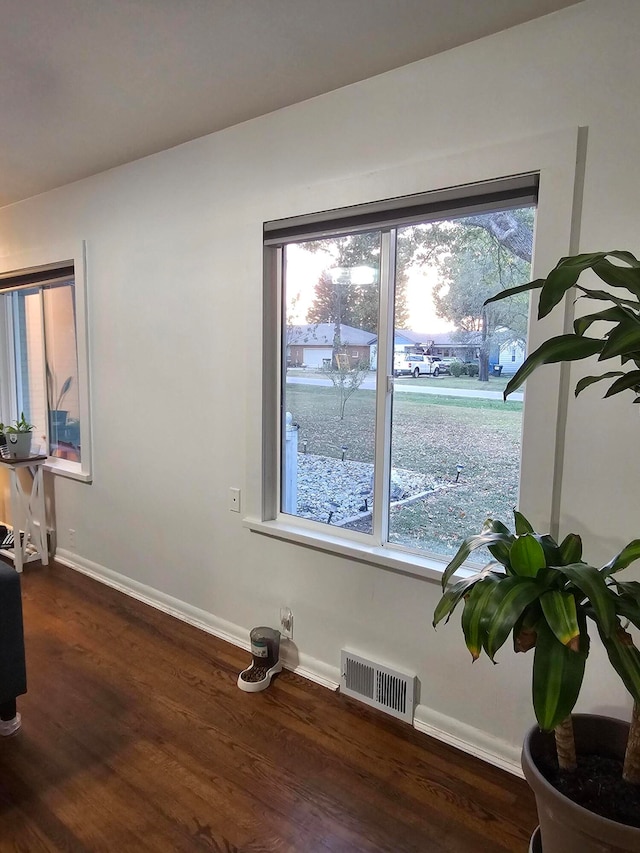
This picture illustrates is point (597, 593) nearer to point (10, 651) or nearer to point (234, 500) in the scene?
point (234, 500)

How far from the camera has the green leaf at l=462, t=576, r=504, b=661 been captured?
113 centimetres

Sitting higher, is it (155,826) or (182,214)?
(182,214)

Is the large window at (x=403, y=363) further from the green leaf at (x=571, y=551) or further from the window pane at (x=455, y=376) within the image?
the green leaf at (x=571, y=551)

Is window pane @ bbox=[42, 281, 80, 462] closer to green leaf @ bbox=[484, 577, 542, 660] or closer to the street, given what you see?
the street

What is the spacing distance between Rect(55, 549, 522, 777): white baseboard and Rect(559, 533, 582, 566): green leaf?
102 centimetres

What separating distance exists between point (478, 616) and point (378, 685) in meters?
1.23

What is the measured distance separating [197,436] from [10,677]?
4.22ft

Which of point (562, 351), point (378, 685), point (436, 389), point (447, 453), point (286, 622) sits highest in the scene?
point (562, 351)

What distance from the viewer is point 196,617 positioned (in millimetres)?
2891

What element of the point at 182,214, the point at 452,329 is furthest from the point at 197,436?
the point at 452,329

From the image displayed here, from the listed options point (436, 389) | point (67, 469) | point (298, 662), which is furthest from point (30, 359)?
point (436, 389)

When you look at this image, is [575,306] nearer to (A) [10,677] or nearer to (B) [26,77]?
(B) [26,77]

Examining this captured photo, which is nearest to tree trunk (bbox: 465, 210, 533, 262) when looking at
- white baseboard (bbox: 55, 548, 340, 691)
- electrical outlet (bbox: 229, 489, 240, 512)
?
electrical outlet (bbox: 229, 489, 240, 512)

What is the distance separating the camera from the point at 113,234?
3096mm
